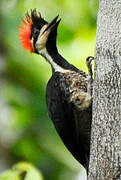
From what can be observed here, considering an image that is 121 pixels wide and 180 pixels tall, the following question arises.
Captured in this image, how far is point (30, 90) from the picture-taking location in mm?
4582

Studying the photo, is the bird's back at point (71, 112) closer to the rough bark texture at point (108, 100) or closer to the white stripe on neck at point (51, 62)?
the white stripe on neck at point (51, 62)

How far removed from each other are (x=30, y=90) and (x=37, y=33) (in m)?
0.81

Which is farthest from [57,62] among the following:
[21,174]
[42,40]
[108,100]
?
[108,100]

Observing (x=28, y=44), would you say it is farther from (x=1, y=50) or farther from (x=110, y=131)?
(x=110, y=131)

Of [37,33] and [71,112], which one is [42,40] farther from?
[71,112]

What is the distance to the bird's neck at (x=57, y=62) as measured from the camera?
12.2 feet

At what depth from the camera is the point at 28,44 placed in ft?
12.8

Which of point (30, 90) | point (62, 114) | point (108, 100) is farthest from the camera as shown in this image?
point (30, 90)

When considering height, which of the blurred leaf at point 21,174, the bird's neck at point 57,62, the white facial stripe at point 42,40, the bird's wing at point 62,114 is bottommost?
the blurred leaf at point 21,174

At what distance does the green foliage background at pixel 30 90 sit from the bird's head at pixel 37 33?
1.37ft

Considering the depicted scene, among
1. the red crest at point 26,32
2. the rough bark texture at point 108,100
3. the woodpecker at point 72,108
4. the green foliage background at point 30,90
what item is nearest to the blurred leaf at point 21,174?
the woodpecker at point 72,108

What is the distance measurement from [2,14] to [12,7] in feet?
0.35

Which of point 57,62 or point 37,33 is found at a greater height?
point 37,33

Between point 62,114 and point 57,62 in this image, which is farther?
point 57,62
